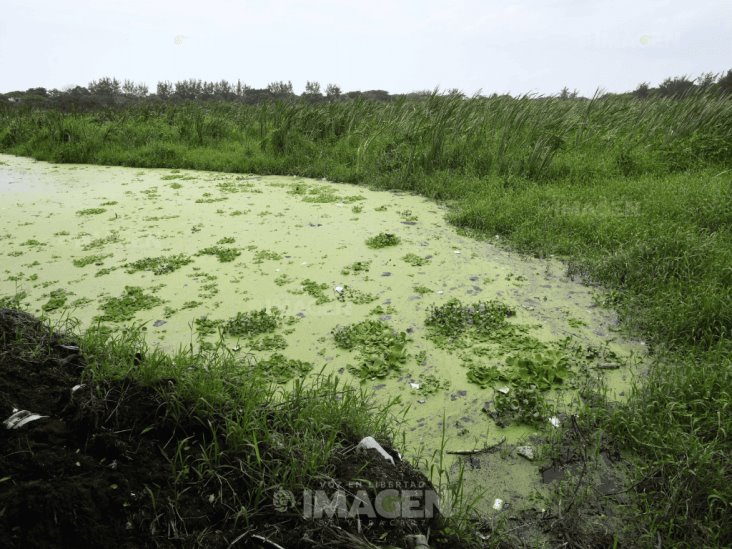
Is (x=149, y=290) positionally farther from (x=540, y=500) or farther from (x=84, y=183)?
(x=84, y=183)

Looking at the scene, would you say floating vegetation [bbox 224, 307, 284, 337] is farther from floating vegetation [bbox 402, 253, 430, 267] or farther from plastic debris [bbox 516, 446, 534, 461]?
plastic debris [bbox 516, 446, 534, 461]

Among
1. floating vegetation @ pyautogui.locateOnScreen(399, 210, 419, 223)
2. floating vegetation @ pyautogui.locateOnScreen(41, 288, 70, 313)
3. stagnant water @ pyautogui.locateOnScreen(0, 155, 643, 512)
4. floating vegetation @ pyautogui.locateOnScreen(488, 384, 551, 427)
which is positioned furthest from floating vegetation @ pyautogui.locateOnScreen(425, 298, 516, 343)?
floating vegetation @ pyautogui.locateOnScreen(41, 288, 70, 313)

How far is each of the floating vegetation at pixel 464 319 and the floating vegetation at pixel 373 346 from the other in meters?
0.24

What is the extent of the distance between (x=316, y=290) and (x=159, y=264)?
147 cm

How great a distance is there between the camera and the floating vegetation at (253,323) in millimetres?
2814

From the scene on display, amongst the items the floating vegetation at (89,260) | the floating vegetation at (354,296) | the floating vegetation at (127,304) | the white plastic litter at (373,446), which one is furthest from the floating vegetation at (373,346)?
the floating vegetation at (89,260)

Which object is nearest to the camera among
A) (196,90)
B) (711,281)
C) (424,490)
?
(424,490)

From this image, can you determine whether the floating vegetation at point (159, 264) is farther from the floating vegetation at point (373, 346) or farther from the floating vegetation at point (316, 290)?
the floating vegetation at point (373, 346)

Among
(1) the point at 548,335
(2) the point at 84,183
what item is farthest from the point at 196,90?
(1) the point at 548,335

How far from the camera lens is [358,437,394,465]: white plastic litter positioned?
1.61 meters

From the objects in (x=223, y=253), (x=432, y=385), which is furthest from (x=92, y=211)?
(x=432, y=385)

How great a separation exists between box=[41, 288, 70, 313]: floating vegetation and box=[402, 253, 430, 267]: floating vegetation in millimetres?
2637

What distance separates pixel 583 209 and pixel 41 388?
4.93 m

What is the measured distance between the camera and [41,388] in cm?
166
